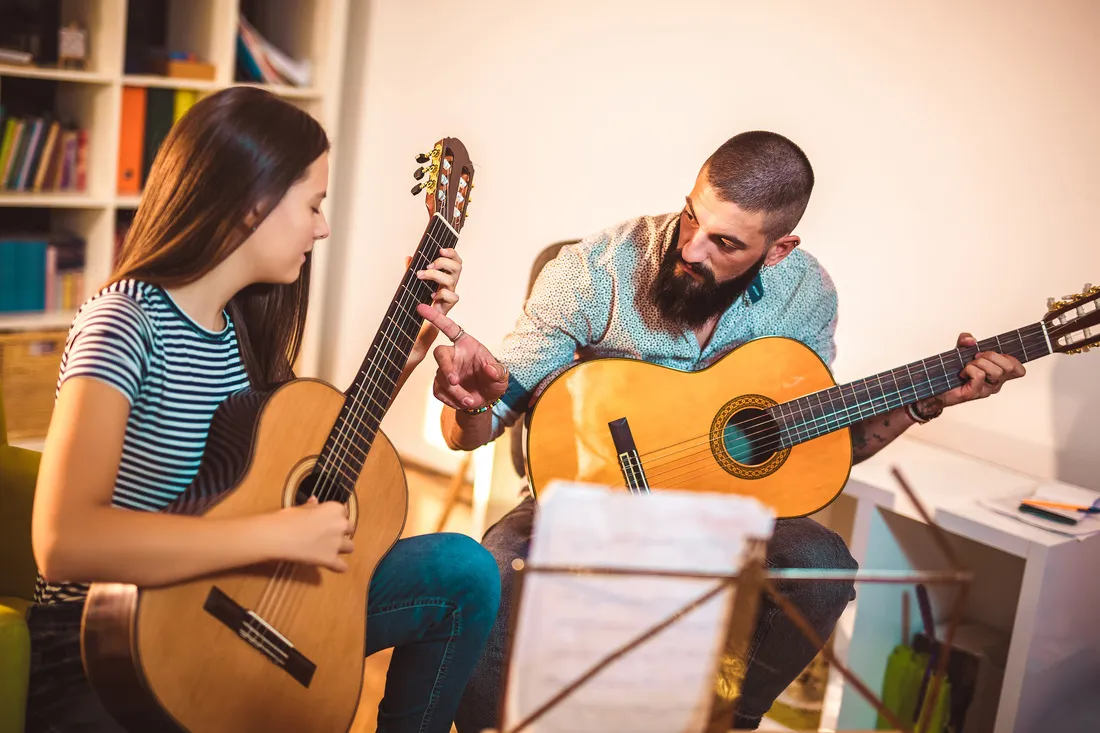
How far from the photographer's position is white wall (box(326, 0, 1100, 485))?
236cm

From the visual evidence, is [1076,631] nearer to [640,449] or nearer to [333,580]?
[640,449]

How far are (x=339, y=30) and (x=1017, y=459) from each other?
2391 millimetres

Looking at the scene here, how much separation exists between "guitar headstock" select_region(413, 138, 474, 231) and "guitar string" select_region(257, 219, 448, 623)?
0.03m

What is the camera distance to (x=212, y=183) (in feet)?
4.21

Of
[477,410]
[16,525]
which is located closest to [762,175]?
[477,410]

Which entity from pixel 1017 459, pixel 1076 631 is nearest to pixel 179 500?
pixel 1076 631

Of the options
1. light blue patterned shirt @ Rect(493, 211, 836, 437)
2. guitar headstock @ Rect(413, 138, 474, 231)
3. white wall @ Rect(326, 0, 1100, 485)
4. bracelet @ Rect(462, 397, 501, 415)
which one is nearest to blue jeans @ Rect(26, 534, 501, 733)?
bracelet @ Rect(462, 397, 501, 415)

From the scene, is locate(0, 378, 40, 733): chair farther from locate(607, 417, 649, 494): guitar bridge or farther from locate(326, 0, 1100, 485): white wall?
locate(326, 0, 1100, 485): white wall

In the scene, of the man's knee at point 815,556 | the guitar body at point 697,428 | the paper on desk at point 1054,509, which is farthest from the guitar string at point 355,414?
the paper on desk at point 1054,509

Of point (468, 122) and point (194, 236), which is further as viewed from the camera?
point (468, 122)

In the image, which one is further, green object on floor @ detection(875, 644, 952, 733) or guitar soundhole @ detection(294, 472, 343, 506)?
green object on floor @ detection(875, 644, 952, 733)

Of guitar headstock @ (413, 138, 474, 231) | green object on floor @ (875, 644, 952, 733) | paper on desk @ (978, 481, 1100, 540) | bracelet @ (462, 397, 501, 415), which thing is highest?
guitar headstock @ (413, 138, 474, 231)

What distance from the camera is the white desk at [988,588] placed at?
1.97 metres

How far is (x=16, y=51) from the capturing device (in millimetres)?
2764
